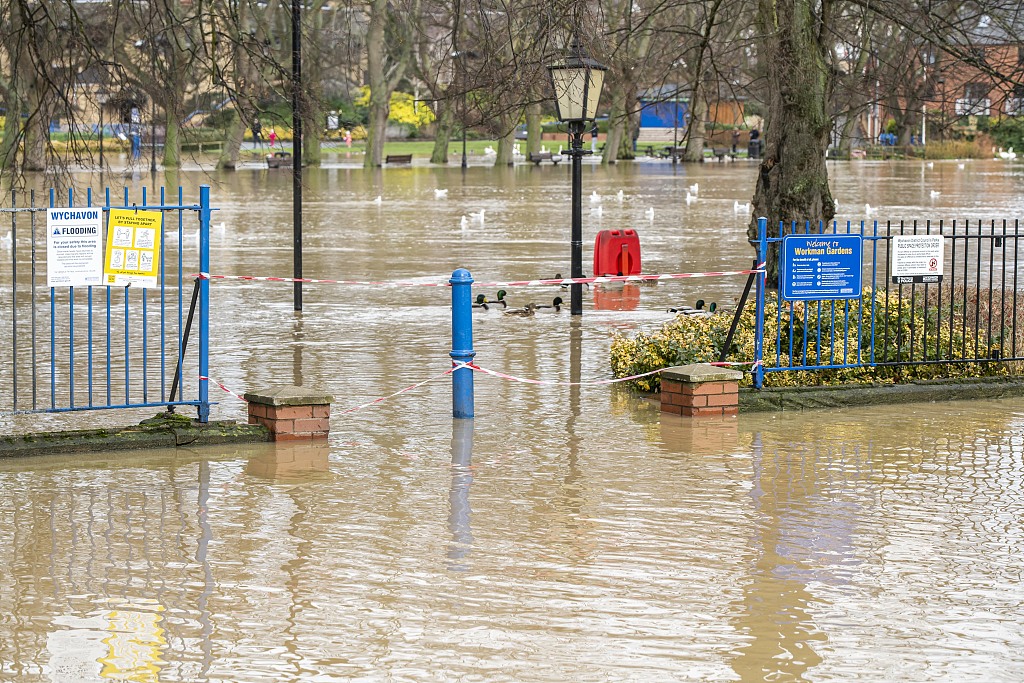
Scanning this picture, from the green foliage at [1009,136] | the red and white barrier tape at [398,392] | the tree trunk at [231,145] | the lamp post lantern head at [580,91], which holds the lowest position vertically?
the red and white barrier tape at [398,392]

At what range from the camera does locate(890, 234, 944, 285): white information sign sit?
1207cm

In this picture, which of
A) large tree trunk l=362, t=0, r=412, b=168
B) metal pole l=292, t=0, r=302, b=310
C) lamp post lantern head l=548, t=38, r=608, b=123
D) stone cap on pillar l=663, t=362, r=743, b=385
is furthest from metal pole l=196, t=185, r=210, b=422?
large tree trunk l=362, t=0, r=412, b=168

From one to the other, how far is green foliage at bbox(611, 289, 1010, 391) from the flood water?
531 millimetres

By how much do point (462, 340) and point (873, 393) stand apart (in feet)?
11.0

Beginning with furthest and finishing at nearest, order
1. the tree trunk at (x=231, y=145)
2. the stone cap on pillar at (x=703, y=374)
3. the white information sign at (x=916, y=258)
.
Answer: the tree trunk at (x=231, y=145) < the white information sign at (x=916, y=258) < the stone cap on pillar at (x=703, y=374)

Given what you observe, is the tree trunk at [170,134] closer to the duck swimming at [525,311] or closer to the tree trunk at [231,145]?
the duck swimming at [525,311]

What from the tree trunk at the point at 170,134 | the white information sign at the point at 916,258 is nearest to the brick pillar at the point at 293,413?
the tree trunk at the point at 170,134

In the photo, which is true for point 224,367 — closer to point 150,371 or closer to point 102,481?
point 150,371

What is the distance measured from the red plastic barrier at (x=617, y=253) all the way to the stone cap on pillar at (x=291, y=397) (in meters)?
10.8

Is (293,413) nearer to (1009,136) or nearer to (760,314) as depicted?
(760,314)

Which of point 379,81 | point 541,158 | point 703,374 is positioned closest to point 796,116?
point 703,374

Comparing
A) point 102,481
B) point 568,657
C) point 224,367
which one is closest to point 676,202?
point 224,367

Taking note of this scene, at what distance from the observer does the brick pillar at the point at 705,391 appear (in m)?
11.2

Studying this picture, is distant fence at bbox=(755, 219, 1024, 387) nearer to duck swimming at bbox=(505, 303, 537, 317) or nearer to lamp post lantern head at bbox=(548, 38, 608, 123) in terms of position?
lamp post lantern head at bbox=(548, 38, 608, 123)
